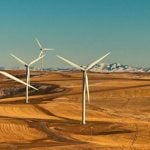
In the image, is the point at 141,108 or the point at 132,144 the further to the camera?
the point at 141,108

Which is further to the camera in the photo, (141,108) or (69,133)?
(141,108)

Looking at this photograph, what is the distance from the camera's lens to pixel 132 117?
7075 centimetres

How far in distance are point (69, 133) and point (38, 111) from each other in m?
20.3

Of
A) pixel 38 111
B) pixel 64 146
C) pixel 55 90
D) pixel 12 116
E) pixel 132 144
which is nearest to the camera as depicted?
pixel 64 146

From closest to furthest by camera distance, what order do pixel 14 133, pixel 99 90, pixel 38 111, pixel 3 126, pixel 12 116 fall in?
pixel 14 133 → pixel 3 126 → pixel 12 116 → pixel 38 111 → pixel 99 90

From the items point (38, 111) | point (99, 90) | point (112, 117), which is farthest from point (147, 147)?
point (99, 90)

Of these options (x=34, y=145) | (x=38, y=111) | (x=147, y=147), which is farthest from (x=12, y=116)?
(x=147, y=147)

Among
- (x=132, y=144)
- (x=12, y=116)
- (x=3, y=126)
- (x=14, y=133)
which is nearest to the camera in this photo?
(x=132, y=144)

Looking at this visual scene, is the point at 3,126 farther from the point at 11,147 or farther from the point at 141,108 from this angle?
the point at 141,108

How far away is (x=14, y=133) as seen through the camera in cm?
5466

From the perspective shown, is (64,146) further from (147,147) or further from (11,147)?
(147,147)

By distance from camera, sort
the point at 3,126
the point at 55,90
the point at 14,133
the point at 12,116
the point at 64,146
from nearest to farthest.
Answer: the point at 64,146 → the point at 14,133 → the point at 3,126 → the point at 12,116 → the point at 55,90

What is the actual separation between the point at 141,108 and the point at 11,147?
3978 centimetres

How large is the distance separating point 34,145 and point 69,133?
10685mm
